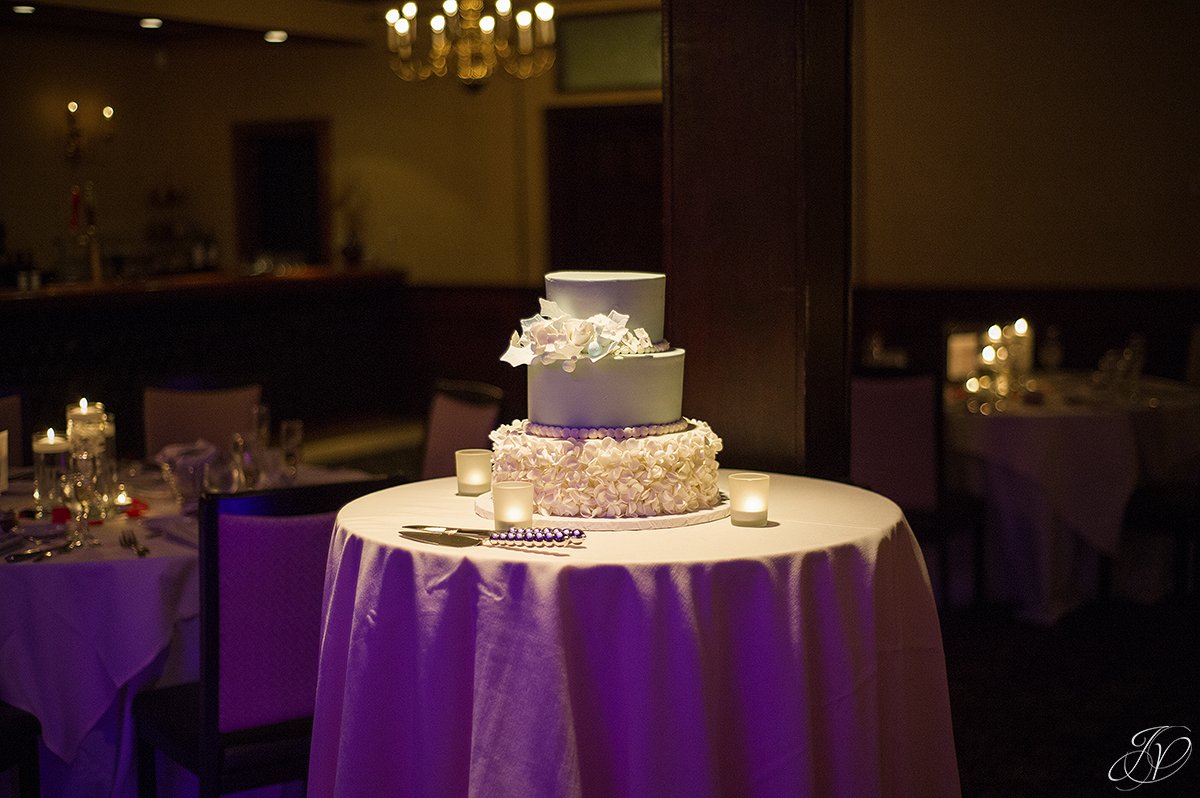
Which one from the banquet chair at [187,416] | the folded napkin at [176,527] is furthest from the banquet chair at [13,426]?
the folded napkin at [176,527]

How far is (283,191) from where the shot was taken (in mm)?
11836

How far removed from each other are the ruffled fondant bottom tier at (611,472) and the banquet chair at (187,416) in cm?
236

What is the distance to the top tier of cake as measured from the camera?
8.67 ft

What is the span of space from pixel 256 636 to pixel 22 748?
0.60 meters

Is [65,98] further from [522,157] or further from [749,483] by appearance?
[749,483]

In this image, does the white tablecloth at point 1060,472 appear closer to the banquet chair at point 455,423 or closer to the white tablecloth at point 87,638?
the banquet chair at point 455,423

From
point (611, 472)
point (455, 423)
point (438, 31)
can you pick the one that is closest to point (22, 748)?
point (611, 472)

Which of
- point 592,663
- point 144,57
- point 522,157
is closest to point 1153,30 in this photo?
point 522,157

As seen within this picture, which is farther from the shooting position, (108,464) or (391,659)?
(108,464)

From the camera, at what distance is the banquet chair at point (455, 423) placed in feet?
14.0

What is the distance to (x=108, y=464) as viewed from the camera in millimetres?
3506

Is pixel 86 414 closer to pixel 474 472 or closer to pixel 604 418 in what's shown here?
pixel 474 472

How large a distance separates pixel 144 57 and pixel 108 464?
8679mm

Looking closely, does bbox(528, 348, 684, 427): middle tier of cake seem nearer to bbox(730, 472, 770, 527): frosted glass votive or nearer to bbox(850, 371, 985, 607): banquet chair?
bbox(730, 472, 770, 527): frosted glass votive
